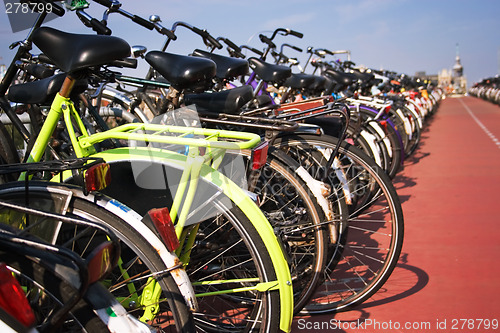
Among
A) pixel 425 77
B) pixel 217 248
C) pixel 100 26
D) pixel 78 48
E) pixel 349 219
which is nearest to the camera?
pixel 78 48

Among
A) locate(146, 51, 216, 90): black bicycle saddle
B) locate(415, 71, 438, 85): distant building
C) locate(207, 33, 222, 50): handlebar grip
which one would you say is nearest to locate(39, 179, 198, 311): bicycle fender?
locate(146, 51, 216, 90): black bicycle saddle

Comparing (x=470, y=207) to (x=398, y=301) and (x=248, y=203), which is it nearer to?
(x=398, y=301)

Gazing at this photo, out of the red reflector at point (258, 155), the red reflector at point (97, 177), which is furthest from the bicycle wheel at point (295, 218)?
the red reflector at point (97, 177)

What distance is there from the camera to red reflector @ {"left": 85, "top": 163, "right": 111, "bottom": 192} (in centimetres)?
165

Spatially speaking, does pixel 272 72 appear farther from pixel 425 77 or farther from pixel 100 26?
pixel 425 77

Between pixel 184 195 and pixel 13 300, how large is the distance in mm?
863

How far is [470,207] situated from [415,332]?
2.53 m

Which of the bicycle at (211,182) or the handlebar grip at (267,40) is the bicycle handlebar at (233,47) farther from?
the bicycle at (211,182)

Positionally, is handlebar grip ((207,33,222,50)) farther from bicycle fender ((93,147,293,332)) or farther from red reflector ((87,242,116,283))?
red reflector ((87,242,116,283))

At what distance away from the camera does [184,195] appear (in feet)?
6.33

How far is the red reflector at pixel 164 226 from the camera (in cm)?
Result: 172

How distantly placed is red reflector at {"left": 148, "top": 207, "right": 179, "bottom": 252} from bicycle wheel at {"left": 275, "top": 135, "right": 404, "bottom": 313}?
128 cm

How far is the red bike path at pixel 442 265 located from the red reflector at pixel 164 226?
1.17 m

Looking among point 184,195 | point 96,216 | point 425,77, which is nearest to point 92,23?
point 184,195
